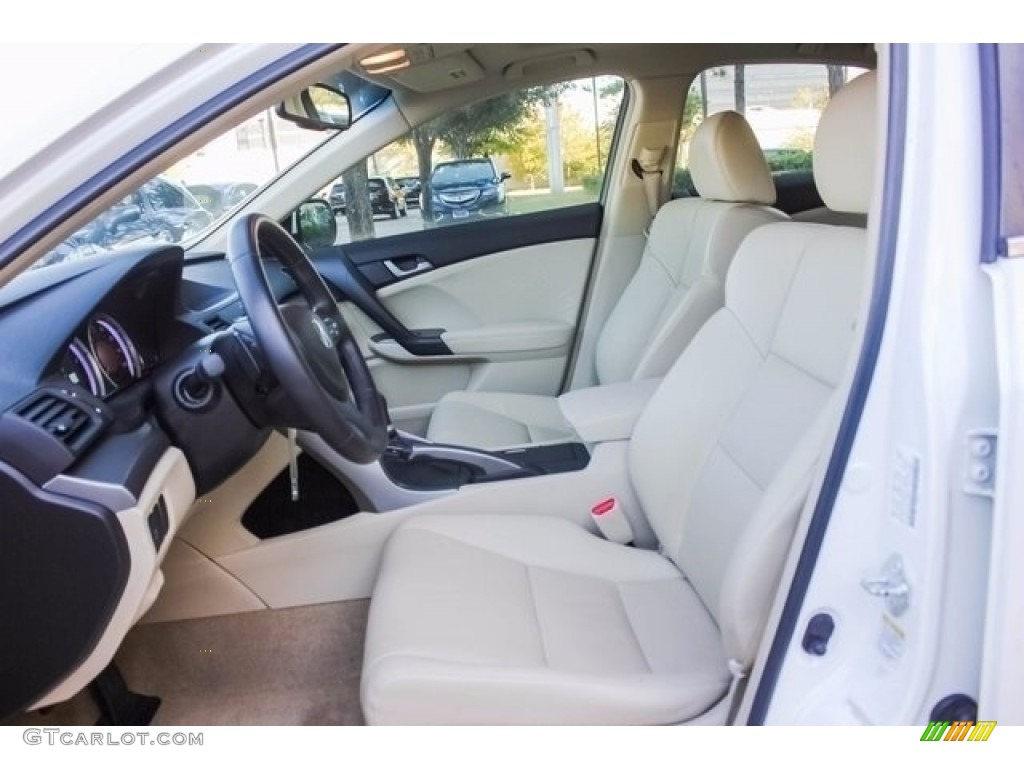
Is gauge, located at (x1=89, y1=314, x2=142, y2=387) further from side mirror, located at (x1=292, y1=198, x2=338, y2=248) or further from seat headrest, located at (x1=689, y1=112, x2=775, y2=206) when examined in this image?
seat headrest, located at (x1=689, y1=112, x2=775, y2=206)

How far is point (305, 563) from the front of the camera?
1.74m

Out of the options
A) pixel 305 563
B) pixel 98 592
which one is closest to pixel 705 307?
pixel 305 563

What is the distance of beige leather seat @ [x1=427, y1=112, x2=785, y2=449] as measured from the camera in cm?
210

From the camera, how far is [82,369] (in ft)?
4.16

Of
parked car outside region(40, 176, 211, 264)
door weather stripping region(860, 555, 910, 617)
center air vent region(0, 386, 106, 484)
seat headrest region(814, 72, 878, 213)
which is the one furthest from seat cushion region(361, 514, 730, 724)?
parked car outside region(40, 176, 211, 264)

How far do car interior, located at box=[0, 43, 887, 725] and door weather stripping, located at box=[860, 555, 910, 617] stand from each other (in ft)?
0.37

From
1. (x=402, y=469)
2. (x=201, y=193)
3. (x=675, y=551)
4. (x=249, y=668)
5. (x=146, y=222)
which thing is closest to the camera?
(x=675, y=551)

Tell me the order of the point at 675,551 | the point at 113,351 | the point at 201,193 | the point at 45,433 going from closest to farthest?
1. the point at 45,433
2. the point at 113,351
3. the point at 675,551
4. the point at 201,193

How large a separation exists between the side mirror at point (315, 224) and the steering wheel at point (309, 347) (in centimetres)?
99

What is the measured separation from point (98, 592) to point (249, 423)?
0.37 m

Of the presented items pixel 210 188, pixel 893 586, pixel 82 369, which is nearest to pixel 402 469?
pixel 82 369

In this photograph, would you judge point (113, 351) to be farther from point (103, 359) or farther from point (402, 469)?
point (402, 469)

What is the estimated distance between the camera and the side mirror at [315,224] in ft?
8.48

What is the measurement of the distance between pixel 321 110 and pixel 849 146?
55.1 inches
